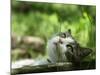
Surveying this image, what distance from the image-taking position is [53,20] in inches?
91.0

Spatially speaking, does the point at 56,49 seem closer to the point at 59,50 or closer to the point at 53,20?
the point at 59,50

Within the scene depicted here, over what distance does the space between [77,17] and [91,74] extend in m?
0.67

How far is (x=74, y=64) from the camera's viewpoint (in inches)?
94.2

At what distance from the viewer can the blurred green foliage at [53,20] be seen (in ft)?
7.22

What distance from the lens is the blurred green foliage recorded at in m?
2.20

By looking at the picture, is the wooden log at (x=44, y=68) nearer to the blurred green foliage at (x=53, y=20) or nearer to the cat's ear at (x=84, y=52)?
the cat's ear at (x=84, y=52)

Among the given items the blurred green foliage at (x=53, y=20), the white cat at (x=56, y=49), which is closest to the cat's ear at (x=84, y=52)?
the blurred green foliage at (x=53, y=20)

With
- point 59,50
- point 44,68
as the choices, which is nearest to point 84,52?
point 59,50

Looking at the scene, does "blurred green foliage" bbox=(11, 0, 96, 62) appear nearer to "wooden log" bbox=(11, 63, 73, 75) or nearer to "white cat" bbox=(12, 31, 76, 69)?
"white cat" bbox=(12, 31, 76, 69)

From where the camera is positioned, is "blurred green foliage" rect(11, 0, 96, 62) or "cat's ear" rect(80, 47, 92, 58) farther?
"cat's ear" rect(80, 47, 92, 58)

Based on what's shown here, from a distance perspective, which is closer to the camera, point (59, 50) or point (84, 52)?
point (59, 50)

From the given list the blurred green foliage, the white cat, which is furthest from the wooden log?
the blurred green foliage

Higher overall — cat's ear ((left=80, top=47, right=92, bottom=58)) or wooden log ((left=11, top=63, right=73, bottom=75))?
cat's ear ((left=80, top=47, right=92, bottom=58))

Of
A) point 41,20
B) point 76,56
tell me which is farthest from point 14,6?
point 76,56
